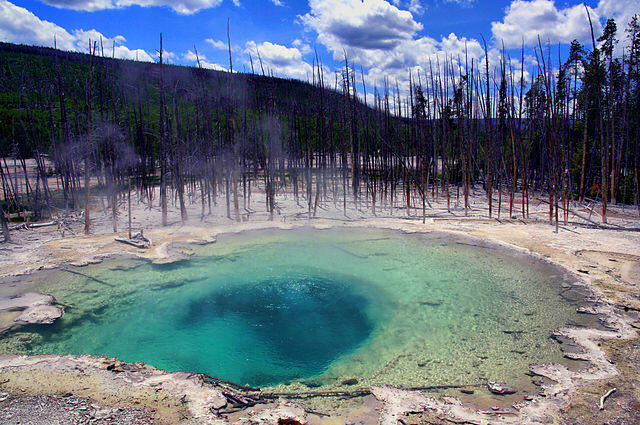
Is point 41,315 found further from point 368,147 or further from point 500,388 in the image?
point 368,147

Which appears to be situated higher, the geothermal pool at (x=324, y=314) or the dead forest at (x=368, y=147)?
the dead forest at (x=368, y=147)

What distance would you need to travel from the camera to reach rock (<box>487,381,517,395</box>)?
3.78 metres

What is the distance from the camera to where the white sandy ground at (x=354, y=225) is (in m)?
3.41

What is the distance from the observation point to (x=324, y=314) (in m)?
6.00

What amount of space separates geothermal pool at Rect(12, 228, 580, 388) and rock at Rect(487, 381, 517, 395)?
16 centimetres

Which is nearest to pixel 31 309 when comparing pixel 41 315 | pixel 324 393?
pixel 41 315

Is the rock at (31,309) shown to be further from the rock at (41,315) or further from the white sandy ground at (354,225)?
the white sandy ground at (354,225)

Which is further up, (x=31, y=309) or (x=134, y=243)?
(x=134, y=243)

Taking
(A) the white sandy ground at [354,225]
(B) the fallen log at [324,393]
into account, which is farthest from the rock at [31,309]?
(B) the fallen log at [324,393]

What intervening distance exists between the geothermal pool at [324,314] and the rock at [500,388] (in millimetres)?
156

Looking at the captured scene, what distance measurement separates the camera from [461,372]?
165 inches

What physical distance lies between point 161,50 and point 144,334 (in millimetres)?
8251

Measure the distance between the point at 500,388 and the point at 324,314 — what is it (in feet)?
9.27

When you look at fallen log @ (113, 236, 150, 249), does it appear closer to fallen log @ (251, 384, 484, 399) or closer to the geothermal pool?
the geothermal pool
